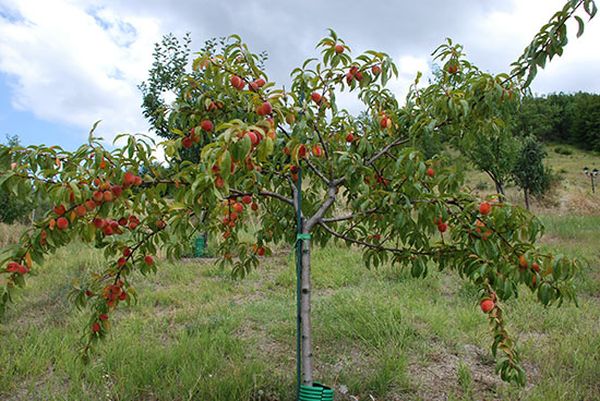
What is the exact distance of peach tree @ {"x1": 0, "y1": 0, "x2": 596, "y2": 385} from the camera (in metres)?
1.32

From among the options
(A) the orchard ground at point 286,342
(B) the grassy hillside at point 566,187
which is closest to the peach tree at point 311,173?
(A) the orchard ground at point 286,342

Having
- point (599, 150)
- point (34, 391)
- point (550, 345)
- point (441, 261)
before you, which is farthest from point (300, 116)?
point (599, 150)

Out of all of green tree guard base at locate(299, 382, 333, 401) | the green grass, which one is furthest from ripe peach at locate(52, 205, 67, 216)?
the green grass

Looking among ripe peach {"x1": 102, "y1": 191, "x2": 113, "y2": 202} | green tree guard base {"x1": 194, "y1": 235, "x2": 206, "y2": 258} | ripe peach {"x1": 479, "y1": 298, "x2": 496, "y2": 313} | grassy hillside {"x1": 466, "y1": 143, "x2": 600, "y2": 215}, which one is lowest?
green tree guard base {"x1": 194, "y1": 235, "x2": 206, "y2": 258}

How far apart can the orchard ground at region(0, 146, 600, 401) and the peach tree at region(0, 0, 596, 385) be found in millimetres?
640

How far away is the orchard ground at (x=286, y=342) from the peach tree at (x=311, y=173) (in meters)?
0.64

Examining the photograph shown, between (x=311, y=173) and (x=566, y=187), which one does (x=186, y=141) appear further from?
(x=566, y=187)

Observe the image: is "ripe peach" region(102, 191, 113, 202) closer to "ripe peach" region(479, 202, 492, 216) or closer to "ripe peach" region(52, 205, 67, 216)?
"ripe peach" region(52, 205, 67, 216)

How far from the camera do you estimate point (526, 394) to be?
7.45ft

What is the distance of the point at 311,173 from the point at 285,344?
154cm

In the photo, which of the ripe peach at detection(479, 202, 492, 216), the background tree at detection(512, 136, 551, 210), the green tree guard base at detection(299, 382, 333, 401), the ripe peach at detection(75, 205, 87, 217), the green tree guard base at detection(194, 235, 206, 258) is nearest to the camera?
the ripe peach at detection(75, 205, 87, 217)

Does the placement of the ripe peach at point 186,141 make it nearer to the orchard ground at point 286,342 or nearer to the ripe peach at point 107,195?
the ripe peach at point 107,195

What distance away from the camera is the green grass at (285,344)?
2270 mm

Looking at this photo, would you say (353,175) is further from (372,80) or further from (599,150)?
(599,150)
